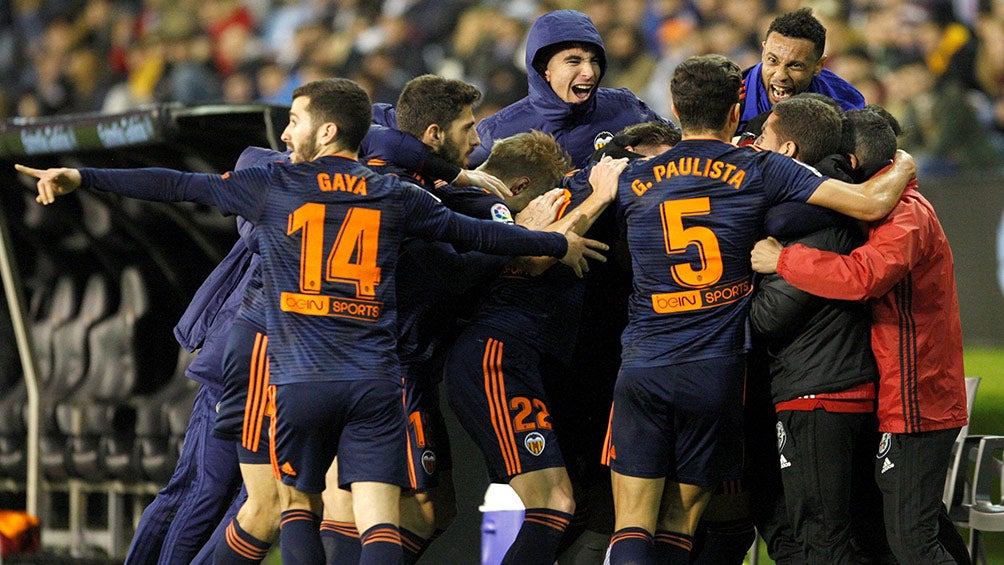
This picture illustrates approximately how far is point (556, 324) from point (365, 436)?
0.92m

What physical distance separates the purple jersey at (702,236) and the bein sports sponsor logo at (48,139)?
3273 mm

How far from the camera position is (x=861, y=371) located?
438cm

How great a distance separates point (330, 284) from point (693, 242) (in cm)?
117

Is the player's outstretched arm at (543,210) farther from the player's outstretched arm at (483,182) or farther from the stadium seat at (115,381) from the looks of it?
the stadium seat at (115,381)

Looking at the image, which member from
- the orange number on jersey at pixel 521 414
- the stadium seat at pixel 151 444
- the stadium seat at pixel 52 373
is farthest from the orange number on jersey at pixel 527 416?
the stadium seat at pixel 52 373

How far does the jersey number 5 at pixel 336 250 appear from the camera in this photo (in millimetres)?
4137

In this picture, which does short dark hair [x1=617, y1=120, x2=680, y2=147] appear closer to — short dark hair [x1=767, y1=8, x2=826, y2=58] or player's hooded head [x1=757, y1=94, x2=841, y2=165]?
player's hooded head [x1=757, y1=94, x2=841, y2=165]

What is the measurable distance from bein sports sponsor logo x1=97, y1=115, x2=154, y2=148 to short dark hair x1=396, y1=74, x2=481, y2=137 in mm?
1819

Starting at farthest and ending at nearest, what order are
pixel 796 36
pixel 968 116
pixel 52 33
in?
pixel 52 33
pixel 968 116
pixel 796 36

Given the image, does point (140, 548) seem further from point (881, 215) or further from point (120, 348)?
point (881, 215)

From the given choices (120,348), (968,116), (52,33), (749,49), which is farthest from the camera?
(52,33)

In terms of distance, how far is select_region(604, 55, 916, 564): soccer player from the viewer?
14.1ft

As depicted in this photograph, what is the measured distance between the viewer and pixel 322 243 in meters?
4.14

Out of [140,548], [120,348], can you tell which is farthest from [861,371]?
[120,348]
